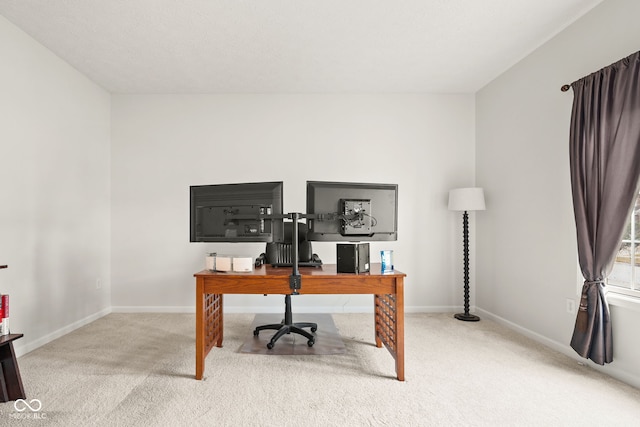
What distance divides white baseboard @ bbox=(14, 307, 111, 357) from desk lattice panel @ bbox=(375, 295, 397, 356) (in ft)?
9.49

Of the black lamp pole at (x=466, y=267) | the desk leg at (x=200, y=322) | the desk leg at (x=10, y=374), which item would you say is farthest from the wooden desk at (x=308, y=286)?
the black lamp pole at (x=466, y=267)

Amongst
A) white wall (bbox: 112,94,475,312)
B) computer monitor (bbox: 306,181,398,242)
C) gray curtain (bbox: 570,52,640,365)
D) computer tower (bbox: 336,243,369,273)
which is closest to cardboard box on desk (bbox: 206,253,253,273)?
computer monitor (bbox: 306,181,398,242)

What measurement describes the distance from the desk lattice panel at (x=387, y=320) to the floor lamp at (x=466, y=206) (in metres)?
1.45

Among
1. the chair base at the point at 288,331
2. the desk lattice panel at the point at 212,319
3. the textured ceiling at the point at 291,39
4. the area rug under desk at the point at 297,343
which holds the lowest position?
the area rug under desk at the point at 297,343

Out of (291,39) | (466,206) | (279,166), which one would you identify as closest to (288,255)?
(279,166)

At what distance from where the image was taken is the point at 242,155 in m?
4.23

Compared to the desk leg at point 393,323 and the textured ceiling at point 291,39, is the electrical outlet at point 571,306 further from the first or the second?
the textured ceiling at point 291,39

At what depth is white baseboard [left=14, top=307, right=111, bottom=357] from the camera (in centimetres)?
281

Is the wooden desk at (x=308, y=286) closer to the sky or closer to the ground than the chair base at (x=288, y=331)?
closer to the sky

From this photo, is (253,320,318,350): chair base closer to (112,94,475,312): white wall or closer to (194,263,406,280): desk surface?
(194,263,406,280): desk surface

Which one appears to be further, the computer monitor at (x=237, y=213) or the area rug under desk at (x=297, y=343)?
the area rug under desk at (x=297, y=343)

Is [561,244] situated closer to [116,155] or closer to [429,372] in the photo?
[429,372]

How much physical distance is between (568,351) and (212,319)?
2859 mm

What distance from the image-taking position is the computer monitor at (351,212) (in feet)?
7.88
